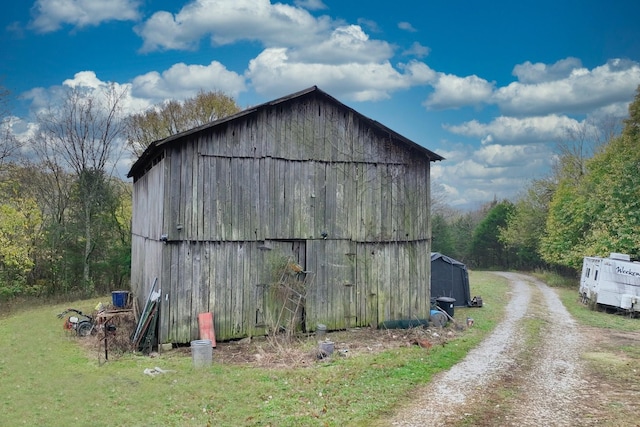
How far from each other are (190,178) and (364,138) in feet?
19.2

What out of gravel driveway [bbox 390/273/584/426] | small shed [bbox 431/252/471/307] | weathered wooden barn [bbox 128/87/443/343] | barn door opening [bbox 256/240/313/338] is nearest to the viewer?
→ gravel driveway [bbox 390/273/584/426]

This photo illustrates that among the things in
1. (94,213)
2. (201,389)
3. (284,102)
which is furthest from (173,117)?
(201,389)

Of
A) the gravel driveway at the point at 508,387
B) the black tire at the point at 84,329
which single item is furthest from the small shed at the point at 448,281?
the black tire at the point at 84,329

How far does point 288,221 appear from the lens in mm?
15258

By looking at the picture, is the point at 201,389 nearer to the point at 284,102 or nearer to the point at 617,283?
the point at 284,102

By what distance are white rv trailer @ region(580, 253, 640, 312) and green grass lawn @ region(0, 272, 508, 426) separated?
1018 centimetres

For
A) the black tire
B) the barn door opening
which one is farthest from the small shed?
the black tire

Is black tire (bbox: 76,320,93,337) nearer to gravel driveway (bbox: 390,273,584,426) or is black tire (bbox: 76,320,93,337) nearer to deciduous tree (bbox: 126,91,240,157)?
Answer: gravel driveway (bbox: 390,273,584,426)

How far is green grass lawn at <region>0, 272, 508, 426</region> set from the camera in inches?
352

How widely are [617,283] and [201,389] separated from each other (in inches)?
734

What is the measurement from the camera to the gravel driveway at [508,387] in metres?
8.81

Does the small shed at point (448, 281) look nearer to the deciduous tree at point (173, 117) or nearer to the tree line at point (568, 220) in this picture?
the tree line at point (568, 220)

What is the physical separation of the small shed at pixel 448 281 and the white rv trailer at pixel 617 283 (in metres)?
5.69

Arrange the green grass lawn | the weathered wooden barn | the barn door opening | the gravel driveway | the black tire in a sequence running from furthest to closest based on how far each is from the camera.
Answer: the black tire, the barn door opening, the weathered wooden barn, the green grass lawn, the gravel driveway
